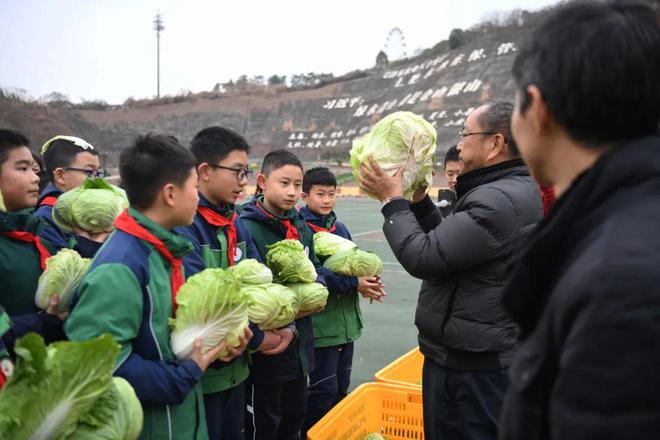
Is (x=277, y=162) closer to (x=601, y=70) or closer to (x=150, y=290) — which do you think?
(x=150, y=290)

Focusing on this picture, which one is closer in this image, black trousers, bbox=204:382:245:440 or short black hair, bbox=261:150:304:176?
black trousers, bbox=204:382:245:440

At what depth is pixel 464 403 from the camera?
2.41m

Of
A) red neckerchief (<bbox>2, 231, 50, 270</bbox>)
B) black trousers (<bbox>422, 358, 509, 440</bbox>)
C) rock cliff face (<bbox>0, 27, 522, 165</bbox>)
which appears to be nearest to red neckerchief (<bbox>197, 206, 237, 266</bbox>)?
red neckerchief (<bbox>2, 231, 50, 270</bbox>)

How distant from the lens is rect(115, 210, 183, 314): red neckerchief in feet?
6.81

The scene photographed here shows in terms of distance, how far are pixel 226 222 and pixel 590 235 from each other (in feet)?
7.26

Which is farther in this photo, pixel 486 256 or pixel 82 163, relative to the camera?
pixel 82 163

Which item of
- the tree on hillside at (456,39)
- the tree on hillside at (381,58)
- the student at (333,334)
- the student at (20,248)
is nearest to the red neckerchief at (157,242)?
the student at (20,248)

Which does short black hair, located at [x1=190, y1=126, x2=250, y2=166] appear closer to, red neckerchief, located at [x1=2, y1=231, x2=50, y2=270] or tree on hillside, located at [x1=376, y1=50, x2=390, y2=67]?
red neckerchief, located at [x1=2, y1=231, x2=50, y2=270]

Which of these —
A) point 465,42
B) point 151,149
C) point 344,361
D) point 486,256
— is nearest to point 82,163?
point 151,149

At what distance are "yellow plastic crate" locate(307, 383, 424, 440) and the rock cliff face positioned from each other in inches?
1466

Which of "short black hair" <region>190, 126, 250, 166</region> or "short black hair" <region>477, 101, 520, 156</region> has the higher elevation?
"short black hair" <region>477, 101, 520, 156</region>

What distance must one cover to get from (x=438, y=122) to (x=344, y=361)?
134 feet

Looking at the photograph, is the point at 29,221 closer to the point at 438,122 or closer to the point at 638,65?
the point at 638,65

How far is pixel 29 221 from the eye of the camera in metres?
2.54
